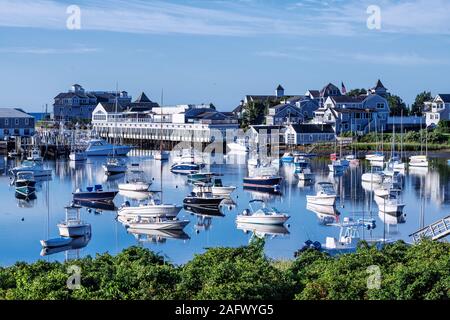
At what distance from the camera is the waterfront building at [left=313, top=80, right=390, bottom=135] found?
60.0 m

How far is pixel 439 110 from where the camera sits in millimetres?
61281

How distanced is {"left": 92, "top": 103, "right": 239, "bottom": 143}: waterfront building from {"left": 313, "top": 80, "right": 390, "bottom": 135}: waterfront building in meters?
7.26

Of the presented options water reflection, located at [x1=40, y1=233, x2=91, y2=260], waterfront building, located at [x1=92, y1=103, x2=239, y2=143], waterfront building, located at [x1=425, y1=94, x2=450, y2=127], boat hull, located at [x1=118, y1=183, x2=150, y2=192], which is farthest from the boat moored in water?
waterfront building, located at [x1=425, y1=94, x2=450, y2=127]

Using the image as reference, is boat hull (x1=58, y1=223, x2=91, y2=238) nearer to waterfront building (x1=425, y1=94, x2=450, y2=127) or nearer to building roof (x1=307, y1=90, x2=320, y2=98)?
waterfront building (x1=425, y1=94, x2=450, y2=127)

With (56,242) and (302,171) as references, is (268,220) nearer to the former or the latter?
(56,242)

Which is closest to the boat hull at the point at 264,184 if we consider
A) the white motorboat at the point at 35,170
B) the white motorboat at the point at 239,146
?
the white motorboat at the point at 35,170

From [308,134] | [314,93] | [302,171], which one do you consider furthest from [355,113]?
[302,171]

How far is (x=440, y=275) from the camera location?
9.96 m

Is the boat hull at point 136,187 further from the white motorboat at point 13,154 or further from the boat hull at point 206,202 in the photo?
the white motorboat at point 13,154

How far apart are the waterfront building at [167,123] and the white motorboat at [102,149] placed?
4.25m

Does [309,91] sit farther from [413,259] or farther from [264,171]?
[413,259]

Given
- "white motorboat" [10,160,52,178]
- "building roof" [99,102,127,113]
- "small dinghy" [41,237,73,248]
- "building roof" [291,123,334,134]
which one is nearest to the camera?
"small dinghy" [41,237,73,248]
